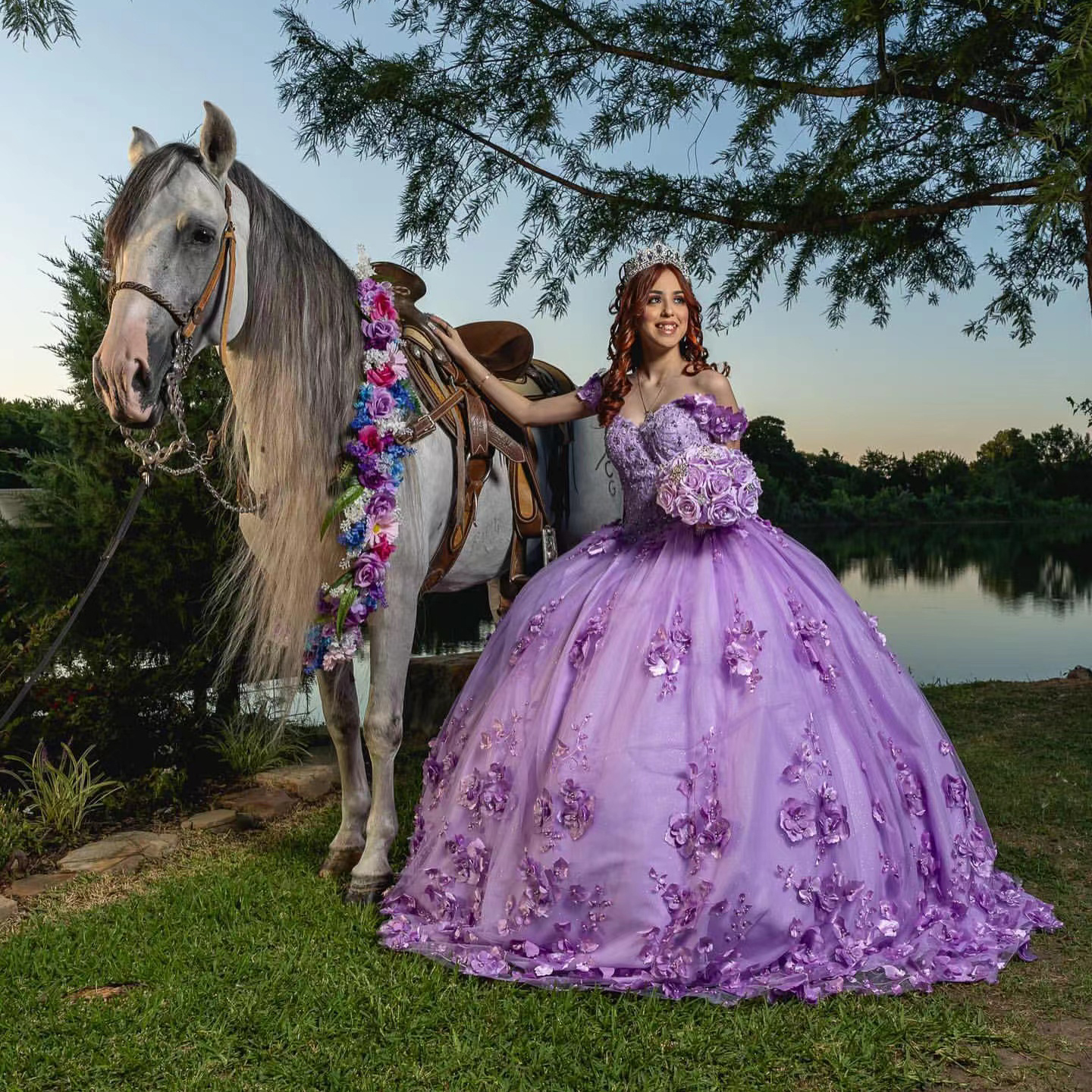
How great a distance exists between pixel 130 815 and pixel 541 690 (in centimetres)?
248

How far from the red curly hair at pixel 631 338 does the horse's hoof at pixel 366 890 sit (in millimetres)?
1590

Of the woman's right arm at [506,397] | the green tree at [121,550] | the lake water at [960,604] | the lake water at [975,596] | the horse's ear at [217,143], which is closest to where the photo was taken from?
the horse's ear at [217,143]

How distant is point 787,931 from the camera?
2297mm

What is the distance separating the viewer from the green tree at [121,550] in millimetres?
4422

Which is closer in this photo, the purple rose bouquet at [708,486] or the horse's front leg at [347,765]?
the purple rose bouquet at [708,486]

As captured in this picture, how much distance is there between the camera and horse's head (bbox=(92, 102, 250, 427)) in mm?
2287

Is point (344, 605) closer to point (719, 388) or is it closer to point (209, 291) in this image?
point (209, 291)

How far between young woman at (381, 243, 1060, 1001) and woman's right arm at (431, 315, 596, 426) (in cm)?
25

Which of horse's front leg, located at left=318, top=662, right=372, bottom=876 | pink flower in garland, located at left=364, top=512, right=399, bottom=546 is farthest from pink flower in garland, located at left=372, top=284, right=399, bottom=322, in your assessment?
horse's front leg, located at left=318, top=662, right=372, bottom=876

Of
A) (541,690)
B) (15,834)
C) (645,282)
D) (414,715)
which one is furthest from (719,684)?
Answer: (414,715)

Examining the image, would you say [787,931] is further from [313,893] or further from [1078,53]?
[1078,53]

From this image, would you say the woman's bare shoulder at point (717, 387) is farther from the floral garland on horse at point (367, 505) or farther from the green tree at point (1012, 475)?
the green tree at point (1012, 475)

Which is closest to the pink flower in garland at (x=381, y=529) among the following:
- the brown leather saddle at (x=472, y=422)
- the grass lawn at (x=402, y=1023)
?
the brown leather saddle at (x=472, y=422)

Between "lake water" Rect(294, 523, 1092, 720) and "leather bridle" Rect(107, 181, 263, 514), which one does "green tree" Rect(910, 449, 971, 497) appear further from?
"leather bridle" Rect(107, 181, 263, 514)
